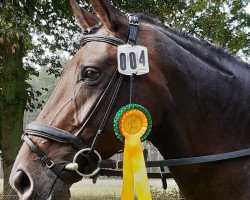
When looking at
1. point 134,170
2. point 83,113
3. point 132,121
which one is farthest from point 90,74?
point 134,170

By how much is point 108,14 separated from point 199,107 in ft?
2.71

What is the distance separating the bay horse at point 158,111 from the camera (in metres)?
2.52

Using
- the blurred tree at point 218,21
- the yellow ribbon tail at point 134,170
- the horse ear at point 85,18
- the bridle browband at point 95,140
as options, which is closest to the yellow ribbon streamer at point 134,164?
the yellow ribbon tail at point 134,170

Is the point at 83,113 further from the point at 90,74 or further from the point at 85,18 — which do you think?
the point at 85,18

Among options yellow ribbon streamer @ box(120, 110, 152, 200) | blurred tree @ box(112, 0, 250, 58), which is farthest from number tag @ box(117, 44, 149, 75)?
blurred tree @ box(112, 0, 250, 58)

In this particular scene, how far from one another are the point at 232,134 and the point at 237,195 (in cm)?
39

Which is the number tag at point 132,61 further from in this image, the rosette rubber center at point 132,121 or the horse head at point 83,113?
the rosette rubber center at point 132,121

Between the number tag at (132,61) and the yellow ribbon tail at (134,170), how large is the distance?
0.41 m

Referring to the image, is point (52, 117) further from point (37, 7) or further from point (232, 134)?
point (37, 7)

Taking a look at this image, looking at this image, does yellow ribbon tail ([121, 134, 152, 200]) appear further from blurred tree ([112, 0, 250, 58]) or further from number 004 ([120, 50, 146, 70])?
blurred tree ([112, 0, 250, 58])

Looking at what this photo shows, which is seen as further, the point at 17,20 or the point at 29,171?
the point at 17,20

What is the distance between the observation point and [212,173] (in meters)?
2.68

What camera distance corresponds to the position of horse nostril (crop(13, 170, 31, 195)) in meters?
2.45

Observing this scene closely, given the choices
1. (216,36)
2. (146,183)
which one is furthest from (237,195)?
(216,36)
